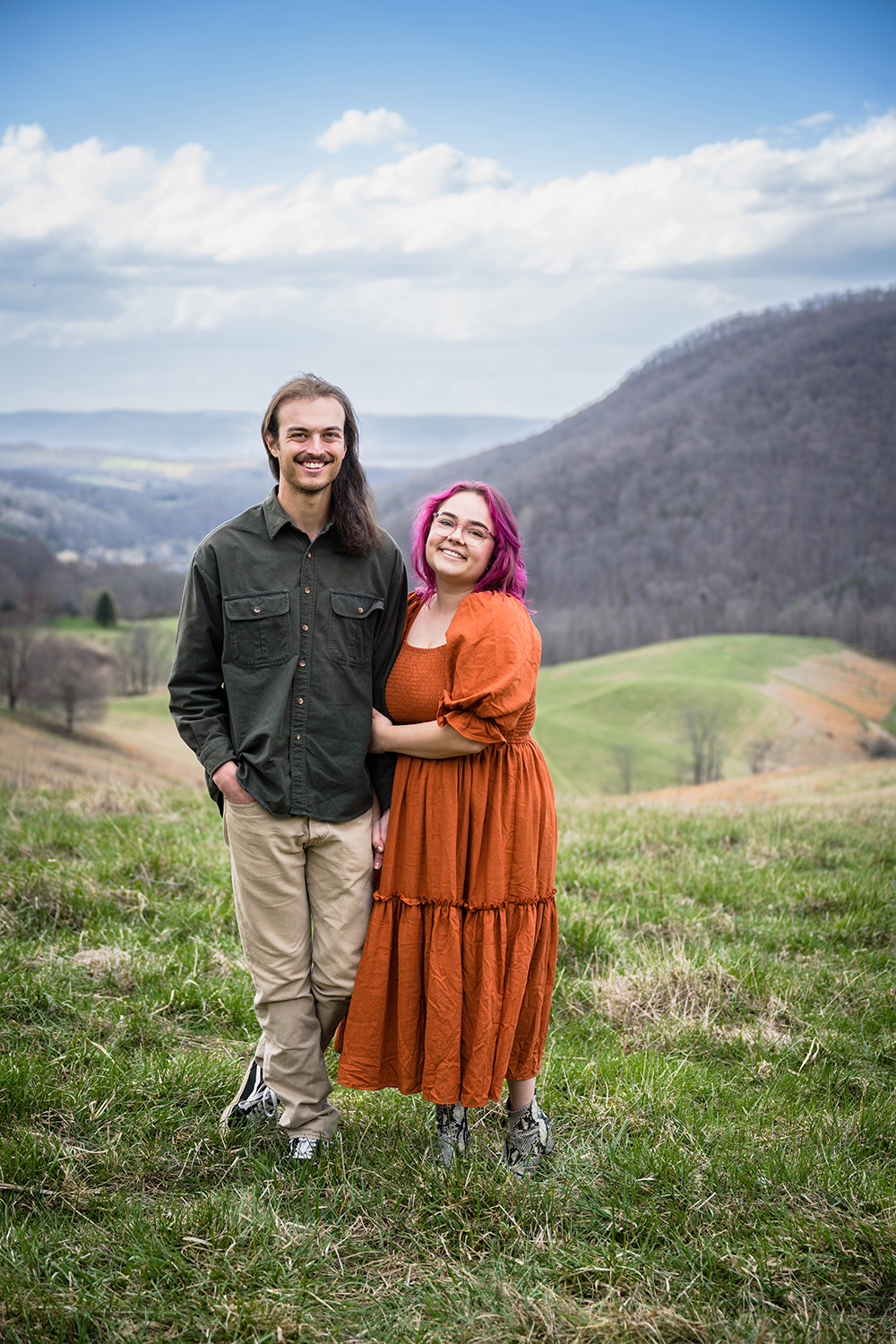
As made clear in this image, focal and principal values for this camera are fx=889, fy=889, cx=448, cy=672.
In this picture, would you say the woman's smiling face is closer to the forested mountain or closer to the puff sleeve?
the puff sleeve

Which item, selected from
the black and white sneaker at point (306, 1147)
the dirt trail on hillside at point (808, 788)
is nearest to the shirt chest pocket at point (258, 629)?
the black and white sneaker at point (306, 1147)

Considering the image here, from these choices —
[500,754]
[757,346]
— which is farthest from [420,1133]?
[757,346]

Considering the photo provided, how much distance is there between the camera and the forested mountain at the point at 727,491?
286 feet

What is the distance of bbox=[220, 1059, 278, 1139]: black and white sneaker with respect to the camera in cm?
294

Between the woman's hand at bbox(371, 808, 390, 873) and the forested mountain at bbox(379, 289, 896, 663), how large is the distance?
69.9 m

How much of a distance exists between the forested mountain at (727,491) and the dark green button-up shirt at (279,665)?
6985 centimetres

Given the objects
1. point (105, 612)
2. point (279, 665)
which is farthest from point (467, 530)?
point (105, 612)

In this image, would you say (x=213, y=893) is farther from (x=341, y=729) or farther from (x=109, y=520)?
(x=109, y=520)

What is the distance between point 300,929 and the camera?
285cm

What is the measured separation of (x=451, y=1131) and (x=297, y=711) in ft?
4.63

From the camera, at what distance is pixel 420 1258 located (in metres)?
2.38

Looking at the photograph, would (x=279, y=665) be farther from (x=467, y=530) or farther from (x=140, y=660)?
(x=140, y=660)

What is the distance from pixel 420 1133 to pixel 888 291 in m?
166

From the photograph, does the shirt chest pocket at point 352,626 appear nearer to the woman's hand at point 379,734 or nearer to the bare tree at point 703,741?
the woman's hand at point 379,734
